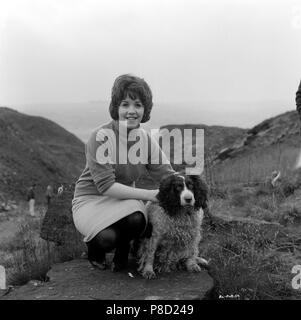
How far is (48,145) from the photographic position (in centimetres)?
3897

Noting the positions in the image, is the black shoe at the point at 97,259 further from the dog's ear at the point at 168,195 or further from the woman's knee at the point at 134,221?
the dog's ear at the point at 168,195

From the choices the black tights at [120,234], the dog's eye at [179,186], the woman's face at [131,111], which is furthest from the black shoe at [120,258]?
the woman's face at [131,111]

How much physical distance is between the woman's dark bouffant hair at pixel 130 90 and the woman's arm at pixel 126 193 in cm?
67

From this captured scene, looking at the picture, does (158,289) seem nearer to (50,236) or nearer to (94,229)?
(94,229)

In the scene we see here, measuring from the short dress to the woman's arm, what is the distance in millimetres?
35

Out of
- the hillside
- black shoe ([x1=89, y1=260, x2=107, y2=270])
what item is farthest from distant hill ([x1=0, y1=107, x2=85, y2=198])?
black shoe ([x1=89, y1=260, x2=107, y2=270])

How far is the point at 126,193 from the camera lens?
4.05m

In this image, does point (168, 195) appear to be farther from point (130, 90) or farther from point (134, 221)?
point (130, 90)

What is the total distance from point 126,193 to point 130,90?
2.78 ft

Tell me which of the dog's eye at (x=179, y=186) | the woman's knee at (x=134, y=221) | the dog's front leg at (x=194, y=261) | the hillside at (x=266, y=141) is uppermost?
the hillside at (x=266, y=141)

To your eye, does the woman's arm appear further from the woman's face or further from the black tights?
the woman's face

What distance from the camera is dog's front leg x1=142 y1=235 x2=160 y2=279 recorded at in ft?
13.3

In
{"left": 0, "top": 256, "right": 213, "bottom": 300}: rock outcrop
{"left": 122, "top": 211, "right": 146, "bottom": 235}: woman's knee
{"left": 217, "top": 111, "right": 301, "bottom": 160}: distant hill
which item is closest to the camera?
{"left": 0, "top": 256, "right": 213, "bottom": 300}: rock outcrop

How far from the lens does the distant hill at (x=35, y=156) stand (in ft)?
87.5
